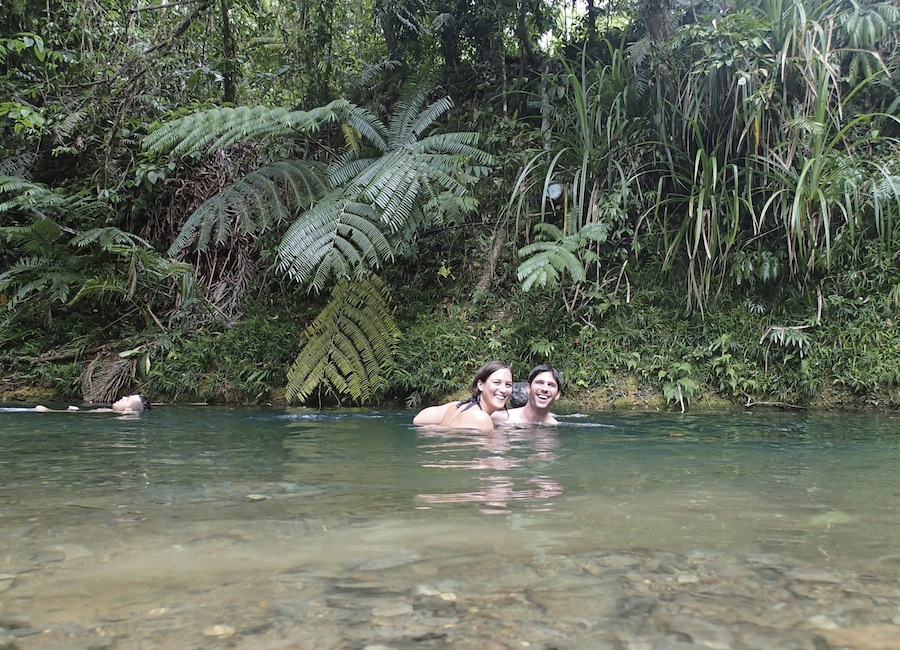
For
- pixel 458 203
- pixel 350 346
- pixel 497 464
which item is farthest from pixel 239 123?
pixel 497 464

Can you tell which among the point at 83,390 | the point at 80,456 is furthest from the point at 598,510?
the point at 83,390

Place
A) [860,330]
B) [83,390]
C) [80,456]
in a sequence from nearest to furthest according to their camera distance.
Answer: [80,456], [860,330], [83,390]

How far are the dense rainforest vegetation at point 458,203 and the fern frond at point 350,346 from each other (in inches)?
1.3

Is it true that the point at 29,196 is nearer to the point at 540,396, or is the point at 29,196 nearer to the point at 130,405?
the point at 130,405

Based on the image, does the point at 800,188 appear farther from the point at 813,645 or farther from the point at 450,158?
the point at 813,645

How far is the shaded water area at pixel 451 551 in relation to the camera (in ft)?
4.08

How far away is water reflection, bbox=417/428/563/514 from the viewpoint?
7.76 ft

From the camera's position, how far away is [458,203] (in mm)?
6844

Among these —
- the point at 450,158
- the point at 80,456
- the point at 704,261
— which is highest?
the point at 450,158

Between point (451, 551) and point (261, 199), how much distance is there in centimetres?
657

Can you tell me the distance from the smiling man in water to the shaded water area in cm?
175

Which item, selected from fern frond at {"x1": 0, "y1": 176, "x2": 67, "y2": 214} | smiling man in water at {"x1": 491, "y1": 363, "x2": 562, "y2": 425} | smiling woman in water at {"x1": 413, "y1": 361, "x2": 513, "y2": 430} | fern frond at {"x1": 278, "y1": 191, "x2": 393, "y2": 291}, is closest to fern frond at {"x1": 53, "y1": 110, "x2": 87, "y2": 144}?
fern frond at {"x1": 0, "y1": 176, "x2": 67, "y2": 214}

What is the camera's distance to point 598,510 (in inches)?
85.1

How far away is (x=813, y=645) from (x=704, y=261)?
6.54 m
